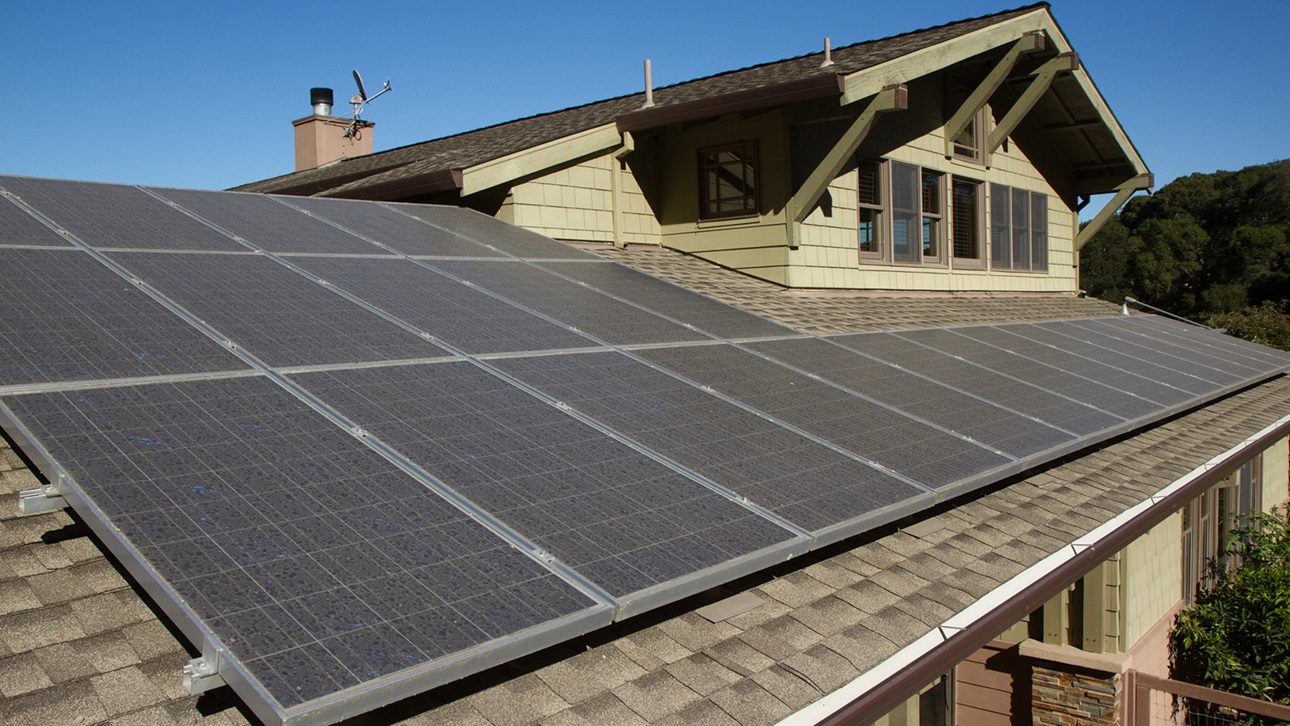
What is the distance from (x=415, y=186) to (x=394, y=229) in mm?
2181

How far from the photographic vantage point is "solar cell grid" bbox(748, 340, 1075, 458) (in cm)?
604

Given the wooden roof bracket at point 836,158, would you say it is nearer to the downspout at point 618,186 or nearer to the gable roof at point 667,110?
the gable roof at point 667,110

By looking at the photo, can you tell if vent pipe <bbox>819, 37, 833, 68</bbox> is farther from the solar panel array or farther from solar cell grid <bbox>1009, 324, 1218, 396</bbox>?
the solar panel array

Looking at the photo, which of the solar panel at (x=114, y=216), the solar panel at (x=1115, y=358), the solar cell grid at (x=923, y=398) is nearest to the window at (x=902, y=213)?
the solar panel at (x=1115, y=358)

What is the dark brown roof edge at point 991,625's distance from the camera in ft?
11.9

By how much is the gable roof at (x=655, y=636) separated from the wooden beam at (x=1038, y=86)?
10259 mm

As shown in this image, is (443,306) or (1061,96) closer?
(443,306)

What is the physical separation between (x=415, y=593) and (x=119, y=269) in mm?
3328

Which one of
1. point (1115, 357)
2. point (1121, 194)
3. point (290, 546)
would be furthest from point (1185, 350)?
Answer: point (290, 546)

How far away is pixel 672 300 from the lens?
8.40m

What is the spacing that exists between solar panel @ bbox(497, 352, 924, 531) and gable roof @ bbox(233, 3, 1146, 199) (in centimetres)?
518

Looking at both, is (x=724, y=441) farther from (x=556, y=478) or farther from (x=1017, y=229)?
(x=1017, y=229)

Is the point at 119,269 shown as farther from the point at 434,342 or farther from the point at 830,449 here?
the point at 830,449

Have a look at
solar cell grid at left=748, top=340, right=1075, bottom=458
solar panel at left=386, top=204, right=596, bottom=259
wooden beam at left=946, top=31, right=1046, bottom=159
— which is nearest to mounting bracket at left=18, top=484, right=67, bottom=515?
solar cell grid at left=748, top=340, right=1075, bottom=458
